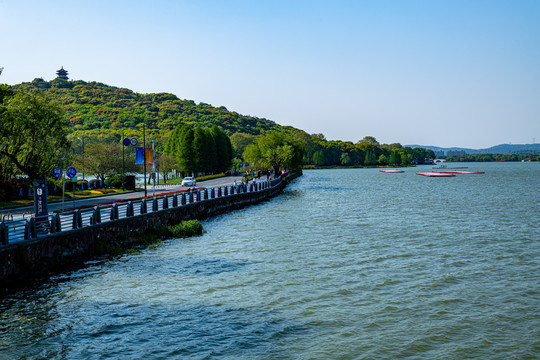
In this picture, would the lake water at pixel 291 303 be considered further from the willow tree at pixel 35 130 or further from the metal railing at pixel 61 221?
the willow tree at pixel 35 130

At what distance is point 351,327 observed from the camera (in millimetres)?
15711

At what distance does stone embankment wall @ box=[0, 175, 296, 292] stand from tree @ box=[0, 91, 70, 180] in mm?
9926

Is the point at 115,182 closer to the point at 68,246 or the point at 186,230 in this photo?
the point at 186,230

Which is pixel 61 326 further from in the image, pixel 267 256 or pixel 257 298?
pixel 267 256

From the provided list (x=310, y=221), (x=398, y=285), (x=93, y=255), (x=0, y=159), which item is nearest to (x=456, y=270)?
(x=398, y=285)

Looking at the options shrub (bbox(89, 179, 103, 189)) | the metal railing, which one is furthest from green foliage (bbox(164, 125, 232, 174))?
the metal railing

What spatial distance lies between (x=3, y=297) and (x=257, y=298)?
9.34 metres

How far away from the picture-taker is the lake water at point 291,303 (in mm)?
14094

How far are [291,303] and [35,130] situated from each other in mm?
27423

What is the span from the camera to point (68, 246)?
2373cm

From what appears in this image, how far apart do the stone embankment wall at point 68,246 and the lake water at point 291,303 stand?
0.90 m

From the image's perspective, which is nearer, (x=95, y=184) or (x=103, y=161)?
(x=95, y=184)

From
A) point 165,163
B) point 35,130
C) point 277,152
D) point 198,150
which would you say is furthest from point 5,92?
point 277,152

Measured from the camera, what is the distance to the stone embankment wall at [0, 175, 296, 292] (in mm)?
19562
